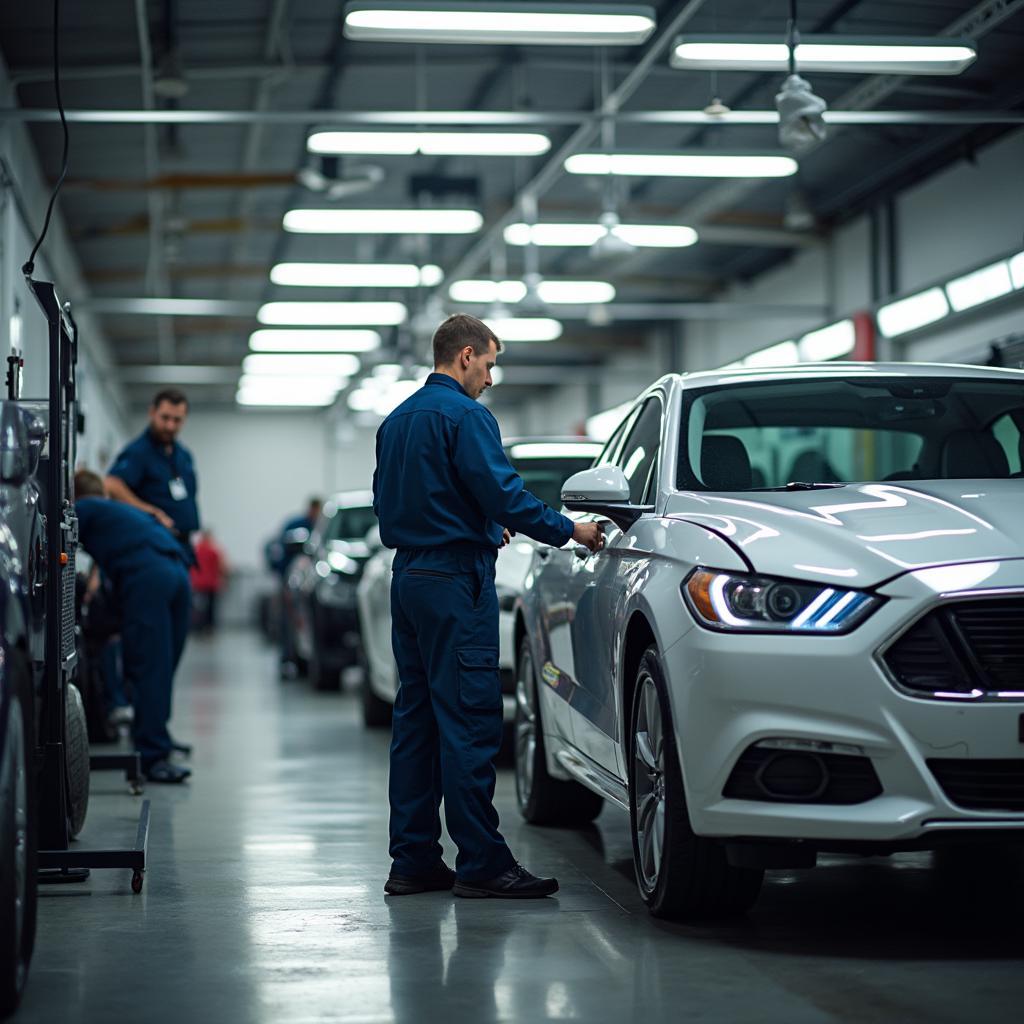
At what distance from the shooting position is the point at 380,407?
28406 mm

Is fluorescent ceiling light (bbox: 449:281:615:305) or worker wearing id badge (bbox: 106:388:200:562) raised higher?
fluorescent ceiling light (bbox: 449:281:615:305)

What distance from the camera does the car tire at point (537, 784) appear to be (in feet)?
22.0

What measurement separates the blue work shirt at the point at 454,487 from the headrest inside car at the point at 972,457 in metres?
1.23

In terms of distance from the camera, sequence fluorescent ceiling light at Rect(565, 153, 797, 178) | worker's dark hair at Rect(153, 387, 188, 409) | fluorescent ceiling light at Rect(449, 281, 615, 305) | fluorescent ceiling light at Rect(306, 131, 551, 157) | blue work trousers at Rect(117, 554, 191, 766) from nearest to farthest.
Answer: blue work trousers at Rect(117, 554, 191, 766) → worker's dark hair at Rect(153, 387, 188, 409) → fluorescent ceiling light at Rect(306, 131, 551, 157) → fluorescent ceiling light at Rect(565, 153, 797, 178) → fluorescent ceiling light at Rect(449, 281, 615, 305)

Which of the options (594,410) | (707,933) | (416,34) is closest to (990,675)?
(707,933)

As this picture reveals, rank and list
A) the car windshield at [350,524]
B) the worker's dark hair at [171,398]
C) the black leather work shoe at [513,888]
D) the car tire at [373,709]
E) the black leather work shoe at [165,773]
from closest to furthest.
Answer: the black leather work shoe at [513,888], the black leather work shoe at [165,773], the worker's dark hair at [171,398], the car tire at [373,709], the car windshield at [350,524]

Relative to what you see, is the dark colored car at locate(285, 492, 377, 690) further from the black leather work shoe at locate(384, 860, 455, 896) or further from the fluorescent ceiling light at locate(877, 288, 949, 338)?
the black leather work shoe at locate(384, 860, 455, 896)

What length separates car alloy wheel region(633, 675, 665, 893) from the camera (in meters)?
4.69

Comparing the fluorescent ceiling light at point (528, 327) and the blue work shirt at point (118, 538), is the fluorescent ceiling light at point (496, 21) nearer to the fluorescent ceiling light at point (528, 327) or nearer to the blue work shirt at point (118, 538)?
the blue work shirt at point (118, 538)

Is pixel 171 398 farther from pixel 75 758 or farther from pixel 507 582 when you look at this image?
pixel 75 758

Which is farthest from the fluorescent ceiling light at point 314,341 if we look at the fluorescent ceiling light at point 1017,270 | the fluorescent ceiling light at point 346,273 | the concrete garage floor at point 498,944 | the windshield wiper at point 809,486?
the windshield wiper at point 809,486

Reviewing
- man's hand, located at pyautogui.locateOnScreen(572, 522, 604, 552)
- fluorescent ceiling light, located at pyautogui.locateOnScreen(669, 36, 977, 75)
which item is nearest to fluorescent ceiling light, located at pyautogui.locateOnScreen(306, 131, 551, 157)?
fluorescent ceiling light, located at pyautogui.locateOnScreen(669, 36, 977, 75)

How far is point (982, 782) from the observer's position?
4148 mm

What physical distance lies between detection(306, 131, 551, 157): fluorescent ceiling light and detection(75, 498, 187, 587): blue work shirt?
15.2 ft
